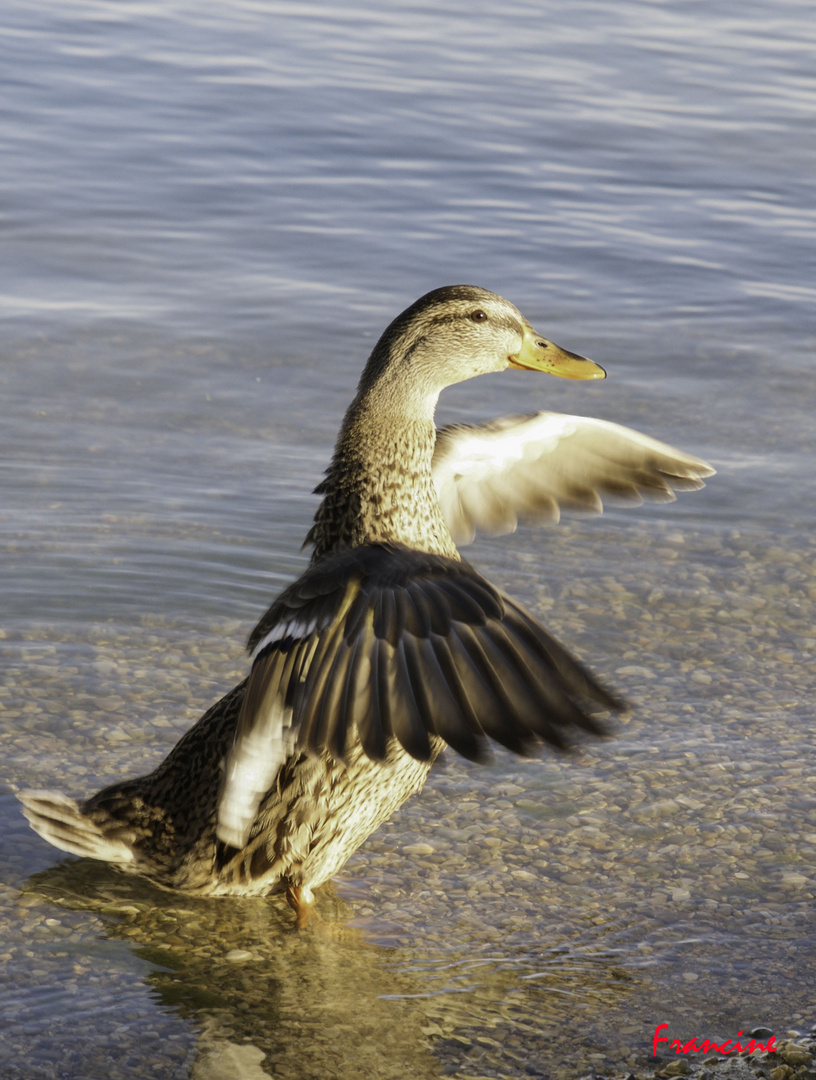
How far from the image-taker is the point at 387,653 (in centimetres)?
348

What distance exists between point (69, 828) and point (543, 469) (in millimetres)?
2100

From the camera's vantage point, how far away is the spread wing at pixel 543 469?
17.5 ft

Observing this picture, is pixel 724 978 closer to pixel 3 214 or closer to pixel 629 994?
pixel 629 994

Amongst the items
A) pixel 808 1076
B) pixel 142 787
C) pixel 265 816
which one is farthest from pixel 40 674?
pixel 808 1076

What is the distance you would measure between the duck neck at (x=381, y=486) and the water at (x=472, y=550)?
41.5 inches

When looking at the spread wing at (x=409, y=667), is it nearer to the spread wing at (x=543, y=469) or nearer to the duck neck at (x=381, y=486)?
the duck neck at (x=381, y=486)

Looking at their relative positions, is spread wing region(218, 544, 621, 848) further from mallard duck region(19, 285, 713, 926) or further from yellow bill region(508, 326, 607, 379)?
yellow bill region(508, 326, 607, 379)

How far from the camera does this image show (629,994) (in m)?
4.10

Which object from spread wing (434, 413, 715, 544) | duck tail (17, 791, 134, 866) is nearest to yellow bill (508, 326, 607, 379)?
spread wing (434, 413, 715, 544)

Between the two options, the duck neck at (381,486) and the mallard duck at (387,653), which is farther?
the duck neck at (381,486)

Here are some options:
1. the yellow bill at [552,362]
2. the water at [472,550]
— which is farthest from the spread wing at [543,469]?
the water at [472,550]
